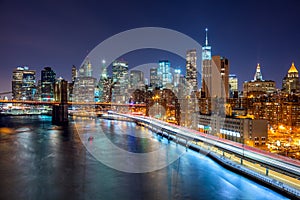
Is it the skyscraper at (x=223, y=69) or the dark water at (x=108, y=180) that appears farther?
the skyscraper at (x=223, y=69)

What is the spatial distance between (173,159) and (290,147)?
7.95 m

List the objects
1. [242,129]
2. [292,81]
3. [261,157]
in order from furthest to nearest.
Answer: [292,81] < [242,129] < [261,157]

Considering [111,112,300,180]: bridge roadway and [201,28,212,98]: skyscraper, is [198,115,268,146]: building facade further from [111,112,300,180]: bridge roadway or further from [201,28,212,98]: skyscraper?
[201,28,212,98]: skyscraper

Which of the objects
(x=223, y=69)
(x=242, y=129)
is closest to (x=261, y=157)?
(x=242, y=129)

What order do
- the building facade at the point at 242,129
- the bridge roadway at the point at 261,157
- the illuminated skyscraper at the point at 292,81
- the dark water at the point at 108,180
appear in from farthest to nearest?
the illuminated skyscraper at the point at 292,81 < the building facade at the point at 242,129 < the bridge roadway at the point at 261,157 < the dark water at the point at 108,180

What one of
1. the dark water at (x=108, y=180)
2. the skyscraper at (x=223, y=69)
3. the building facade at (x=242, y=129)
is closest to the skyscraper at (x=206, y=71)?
the skyscraper at (x=223, y=69)

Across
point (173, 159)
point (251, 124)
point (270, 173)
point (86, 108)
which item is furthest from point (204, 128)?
point (86, 108)

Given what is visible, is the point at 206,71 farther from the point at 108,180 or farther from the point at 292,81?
the point at 108,180

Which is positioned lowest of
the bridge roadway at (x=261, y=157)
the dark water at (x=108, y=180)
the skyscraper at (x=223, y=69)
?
the dark water at (x=108, y=180)

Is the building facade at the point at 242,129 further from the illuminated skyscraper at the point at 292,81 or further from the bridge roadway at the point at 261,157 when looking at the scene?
the illuminated skyscraper at the point at 292,81

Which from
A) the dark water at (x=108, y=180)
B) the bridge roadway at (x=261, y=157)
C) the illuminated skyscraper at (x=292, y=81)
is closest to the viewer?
the dark water at (x=108, y=180)

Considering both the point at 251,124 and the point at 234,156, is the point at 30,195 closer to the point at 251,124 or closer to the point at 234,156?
the point at 234,156

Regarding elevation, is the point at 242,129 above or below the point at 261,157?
above

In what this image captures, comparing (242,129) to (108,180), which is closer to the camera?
(108,180)
